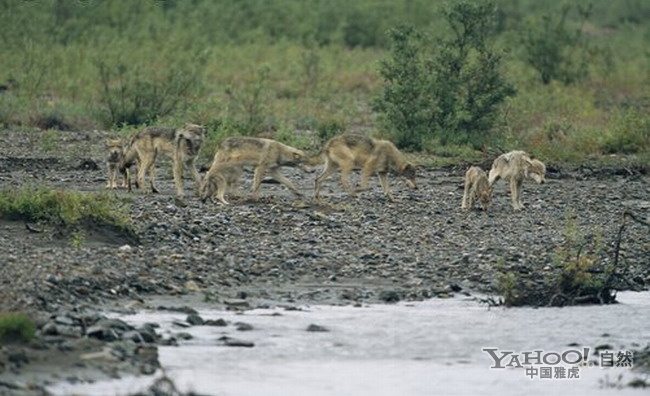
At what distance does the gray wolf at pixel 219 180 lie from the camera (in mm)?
20328

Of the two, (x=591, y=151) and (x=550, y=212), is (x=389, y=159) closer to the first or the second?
(x=550, y=212)

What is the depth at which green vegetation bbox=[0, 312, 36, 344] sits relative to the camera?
12094 millimetres

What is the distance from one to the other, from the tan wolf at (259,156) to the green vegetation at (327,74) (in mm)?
3466

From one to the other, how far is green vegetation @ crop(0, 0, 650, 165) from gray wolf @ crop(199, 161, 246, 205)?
3.78 m

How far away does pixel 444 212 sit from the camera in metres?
20.7

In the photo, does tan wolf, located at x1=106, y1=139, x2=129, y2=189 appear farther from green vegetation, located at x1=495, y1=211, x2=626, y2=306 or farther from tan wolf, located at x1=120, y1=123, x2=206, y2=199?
green vegetation, located at x1=495, y1=211, x2=626, y2=306

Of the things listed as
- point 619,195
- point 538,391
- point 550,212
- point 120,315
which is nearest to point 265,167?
point 550,212

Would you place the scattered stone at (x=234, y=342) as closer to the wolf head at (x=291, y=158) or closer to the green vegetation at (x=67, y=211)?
the green vegetation at (x=67, y=211)

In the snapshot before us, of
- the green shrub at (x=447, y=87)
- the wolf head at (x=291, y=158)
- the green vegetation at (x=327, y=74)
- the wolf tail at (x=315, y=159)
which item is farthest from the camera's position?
the green vegetation at (x=327, y=74)

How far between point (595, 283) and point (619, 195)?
25.6ft

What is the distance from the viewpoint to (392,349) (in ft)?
44.0

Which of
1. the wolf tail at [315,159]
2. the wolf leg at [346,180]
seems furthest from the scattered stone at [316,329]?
the wolf leg at [346,180]

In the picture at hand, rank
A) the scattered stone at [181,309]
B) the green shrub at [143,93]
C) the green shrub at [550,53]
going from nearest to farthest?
1. the scattered stone at [181,309]
2. the green shrub at [143,93]
3. the green shrub at [550,53]

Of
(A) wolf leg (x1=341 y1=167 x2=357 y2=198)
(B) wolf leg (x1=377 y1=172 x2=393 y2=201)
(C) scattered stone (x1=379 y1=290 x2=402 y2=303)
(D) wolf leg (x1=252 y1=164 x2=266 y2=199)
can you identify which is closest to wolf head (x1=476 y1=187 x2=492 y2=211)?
(B) wolf leg (x1=377 y1=172 x2=393 y2=201)
